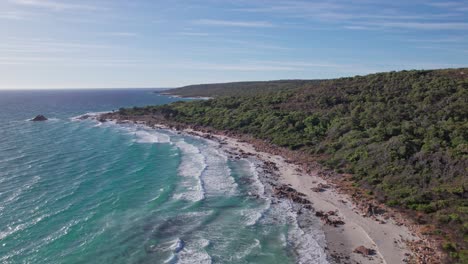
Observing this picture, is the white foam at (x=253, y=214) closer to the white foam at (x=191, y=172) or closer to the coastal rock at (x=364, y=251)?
the white foam at (x=191, y=172)

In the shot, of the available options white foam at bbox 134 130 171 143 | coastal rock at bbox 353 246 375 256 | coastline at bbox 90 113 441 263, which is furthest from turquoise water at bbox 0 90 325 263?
white foam at bbox 134 130 171 143

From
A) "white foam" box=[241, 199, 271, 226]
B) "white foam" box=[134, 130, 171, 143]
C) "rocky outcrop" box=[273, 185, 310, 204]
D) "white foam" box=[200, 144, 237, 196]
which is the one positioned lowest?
"white foam" box=[241, 199, 271, 226]

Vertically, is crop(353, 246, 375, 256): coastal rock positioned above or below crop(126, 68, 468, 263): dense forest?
below

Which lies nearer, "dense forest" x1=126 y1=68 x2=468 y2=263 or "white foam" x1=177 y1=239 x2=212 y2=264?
"white foam" x1=177 y1=239 x2=212 y2=264

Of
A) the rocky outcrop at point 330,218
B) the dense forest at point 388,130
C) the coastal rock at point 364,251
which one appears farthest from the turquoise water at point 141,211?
the dense forest at point 388,130

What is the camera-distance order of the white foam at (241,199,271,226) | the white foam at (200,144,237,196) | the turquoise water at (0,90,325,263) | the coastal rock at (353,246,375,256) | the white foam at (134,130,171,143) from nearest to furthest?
the coastal rock at (353,246,375,256) < the turquoise water at (0,90,325,263) < the white foam at (241,199,271,226) < the white foam at (200,144,237,196) < the white foam at (134,130,171,143)

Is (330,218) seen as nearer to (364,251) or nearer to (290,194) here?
(364,251)

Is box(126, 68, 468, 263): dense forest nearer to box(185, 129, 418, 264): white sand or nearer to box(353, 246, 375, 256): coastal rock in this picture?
box(185, 129, 418, 264): white sand

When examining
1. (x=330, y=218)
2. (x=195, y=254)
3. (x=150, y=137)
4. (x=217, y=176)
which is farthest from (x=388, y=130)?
(x=150, y=137)
